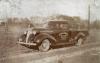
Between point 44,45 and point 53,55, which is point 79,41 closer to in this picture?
point 53,55

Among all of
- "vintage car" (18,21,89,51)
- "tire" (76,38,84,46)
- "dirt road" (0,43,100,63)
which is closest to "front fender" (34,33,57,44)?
"vintage car" (18,21,89,51)

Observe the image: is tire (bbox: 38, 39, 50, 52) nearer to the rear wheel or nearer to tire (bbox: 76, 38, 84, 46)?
the rear wheel

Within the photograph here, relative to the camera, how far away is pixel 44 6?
214 cm

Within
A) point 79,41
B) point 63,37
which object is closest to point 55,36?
point 63,37

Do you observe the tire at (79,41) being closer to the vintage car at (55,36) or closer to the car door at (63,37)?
the vintage car at (55,36)

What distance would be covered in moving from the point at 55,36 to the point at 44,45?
18 centimetres

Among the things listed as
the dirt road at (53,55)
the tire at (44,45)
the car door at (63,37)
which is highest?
the car door at (63,37)

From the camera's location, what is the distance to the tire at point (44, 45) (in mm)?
2125

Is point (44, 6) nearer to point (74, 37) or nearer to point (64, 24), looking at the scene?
point (64, 24)

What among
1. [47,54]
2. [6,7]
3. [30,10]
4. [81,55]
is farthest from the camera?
[81,55]

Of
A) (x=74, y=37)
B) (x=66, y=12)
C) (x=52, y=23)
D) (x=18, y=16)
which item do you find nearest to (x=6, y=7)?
(x=18, y=16)

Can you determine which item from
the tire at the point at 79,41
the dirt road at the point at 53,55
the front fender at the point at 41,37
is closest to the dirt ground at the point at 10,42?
the dirt road at the point at 53,55

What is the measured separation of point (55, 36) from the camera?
7.33ft

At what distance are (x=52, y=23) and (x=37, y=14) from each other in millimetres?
211
